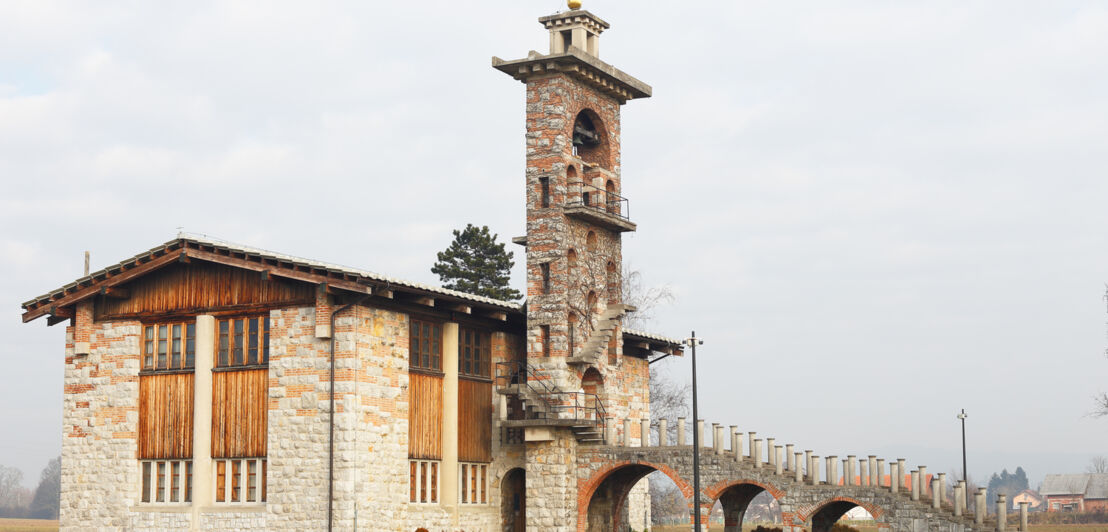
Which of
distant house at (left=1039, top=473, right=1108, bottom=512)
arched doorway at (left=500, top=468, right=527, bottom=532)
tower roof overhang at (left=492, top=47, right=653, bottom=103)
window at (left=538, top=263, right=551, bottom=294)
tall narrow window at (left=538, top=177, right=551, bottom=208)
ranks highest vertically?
tower roof overhang at (left=492, top=47, right=653, bottom=103)

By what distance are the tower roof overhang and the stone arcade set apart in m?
0.10

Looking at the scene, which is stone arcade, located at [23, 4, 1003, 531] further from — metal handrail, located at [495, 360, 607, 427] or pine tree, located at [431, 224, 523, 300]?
pine tree, located at [431, 224, 523, 300]

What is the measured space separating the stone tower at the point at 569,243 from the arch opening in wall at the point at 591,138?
5cm

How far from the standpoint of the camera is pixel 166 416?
35.6m

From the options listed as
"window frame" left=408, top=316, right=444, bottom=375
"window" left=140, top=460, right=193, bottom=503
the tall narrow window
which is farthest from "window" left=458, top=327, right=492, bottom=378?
"window" left=140, top=460, right=193, bottom=503

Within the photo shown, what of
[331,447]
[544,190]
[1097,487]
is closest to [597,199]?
[544,190]

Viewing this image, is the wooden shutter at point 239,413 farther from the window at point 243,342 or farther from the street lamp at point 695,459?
Result: the street lamp at point 695,459

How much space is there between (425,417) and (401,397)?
1380 mm

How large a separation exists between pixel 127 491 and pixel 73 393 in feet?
12.5

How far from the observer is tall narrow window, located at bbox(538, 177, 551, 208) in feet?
130

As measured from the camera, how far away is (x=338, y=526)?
32688 millimetres

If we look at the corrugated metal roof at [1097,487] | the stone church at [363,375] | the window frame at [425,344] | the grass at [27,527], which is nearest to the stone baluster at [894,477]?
the stone church at [363,375]

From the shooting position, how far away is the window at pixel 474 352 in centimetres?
3850

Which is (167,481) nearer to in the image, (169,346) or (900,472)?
(169,346)
